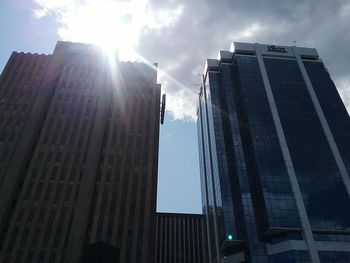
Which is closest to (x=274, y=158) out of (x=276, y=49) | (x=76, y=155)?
(x=276, y=49)

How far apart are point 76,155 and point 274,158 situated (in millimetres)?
55673

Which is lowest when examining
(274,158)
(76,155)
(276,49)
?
(76,155)

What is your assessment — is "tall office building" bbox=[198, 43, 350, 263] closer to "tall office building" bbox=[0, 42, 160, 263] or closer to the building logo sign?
the building logo sign

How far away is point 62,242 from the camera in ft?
179

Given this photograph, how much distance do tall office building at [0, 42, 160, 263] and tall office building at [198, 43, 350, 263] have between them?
89.9 ft

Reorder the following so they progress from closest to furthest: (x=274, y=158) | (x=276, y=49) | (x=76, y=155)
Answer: (x=76, y=155)
(x=274, y=158)
(x=276, y=49)

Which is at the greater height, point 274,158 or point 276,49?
point 276,49

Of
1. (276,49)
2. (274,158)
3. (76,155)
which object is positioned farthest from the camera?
(276,49)

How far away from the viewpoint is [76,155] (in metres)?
67.0

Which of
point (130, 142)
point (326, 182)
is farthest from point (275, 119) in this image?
point (130, 142)

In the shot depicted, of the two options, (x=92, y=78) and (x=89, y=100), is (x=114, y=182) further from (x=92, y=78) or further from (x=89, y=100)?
(x=92, y=78)

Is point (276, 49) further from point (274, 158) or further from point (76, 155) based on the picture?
point (76, 155)

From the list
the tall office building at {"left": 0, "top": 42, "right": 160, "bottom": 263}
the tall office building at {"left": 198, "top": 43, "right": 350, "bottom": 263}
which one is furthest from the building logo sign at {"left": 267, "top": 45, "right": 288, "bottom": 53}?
the tall office building at {"left": 0, "top": 42, "right": 160, "bottom": 263}

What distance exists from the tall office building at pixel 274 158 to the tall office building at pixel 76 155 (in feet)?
89.9
